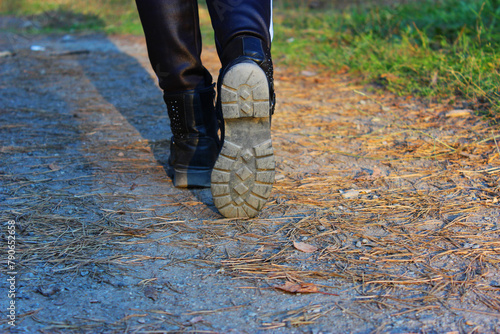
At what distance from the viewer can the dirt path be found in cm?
100

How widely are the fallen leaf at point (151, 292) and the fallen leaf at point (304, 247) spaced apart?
Answer: 38 centimetres

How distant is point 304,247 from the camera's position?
125 centimetres

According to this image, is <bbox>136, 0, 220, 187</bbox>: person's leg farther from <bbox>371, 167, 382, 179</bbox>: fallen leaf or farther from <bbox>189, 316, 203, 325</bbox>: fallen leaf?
<bbox>189, 316, 203, 325</bbox>: fallen leaf

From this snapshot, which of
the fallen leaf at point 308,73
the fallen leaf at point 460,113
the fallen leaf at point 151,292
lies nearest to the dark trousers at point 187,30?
the fallen leaf at point 151,292

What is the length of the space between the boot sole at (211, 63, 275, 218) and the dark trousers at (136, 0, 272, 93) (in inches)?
7.5

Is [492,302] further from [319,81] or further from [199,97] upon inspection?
[319,81]

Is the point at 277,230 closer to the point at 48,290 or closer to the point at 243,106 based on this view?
the point at 243,106

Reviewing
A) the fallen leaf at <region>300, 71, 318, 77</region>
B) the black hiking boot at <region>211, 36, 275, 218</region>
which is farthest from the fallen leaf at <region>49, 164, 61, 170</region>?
the fallen leaf at <region>300, 71, 318, 77</region>

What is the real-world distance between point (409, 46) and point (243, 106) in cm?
213

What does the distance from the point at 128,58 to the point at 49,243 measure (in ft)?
9.22

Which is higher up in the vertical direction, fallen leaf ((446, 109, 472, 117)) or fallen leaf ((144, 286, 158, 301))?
fallen leaf ((144, 286, 158, 301))

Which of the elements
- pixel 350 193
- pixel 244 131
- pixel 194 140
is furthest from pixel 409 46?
pixel 244 131

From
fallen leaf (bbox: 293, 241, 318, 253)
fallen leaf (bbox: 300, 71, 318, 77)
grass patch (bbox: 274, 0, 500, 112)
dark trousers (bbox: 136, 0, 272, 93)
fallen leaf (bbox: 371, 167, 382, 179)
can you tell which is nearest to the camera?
fallen leaf (bbox: 293, 241, 318, 253)

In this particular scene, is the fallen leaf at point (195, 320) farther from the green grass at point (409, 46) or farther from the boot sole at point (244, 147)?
the green grass at point (409, 46)
